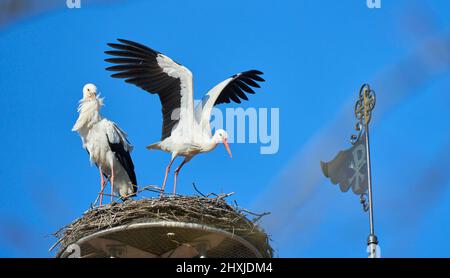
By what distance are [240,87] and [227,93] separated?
1.08 feet

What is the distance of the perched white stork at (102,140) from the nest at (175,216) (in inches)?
139

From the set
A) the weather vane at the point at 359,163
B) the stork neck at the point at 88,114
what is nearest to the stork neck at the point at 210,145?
the stork neck at the point at 88,114

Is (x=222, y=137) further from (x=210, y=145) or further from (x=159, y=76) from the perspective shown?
(x=159, y=76)

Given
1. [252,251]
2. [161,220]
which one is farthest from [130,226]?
[252,251]

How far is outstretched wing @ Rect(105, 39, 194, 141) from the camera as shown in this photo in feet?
80.4

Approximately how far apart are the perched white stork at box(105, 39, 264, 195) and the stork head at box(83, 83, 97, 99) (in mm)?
673

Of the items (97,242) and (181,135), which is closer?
(97,242)

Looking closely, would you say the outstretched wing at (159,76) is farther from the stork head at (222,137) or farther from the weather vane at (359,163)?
the weather vane at (359,163)

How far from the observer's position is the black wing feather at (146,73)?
24.6 meters

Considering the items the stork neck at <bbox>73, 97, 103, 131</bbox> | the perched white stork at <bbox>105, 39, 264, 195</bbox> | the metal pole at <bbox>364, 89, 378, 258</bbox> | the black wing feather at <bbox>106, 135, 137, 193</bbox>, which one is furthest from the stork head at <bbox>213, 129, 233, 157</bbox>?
the metal pole at <bbox>364, 89, 378, 258</bbox>

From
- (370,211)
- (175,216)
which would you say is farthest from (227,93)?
(370,211)

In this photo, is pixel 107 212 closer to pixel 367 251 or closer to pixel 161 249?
pixel 161 249
